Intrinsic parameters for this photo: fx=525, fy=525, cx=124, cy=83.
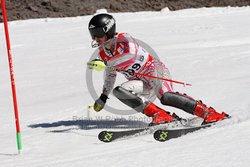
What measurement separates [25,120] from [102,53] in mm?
2181

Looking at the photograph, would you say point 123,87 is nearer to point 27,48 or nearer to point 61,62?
point 61,62

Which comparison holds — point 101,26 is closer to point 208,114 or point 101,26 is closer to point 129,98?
point 129,98

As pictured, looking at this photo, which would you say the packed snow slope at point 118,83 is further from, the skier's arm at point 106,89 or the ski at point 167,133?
the skier's arm at point 106,89

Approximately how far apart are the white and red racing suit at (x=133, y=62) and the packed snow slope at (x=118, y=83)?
0.78 metres

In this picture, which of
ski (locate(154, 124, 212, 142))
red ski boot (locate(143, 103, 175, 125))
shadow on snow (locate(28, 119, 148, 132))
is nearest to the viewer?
ski (locate(154, 124, 212, 142))

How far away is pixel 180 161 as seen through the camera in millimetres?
4188

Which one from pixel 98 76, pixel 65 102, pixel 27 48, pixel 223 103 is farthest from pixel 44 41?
pixel 223 103

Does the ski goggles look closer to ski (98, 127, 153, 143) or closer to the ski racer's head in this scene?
the ski racer's head

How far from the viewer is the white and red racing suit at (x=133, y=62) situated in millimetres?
6508

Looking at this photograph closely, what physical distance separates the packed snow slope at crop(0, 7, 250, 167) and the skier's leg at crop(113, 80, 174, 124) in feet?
1.87

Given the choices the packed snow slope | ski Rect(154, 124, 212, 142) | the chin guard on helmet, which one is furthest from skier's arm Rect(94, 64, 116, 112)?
ski Rect(154, 124, 212, 142)

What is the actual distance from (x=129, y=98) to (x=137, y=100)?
0.11 meters

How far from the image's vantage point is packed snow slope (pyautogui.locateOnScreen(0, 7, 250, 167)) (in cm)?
467

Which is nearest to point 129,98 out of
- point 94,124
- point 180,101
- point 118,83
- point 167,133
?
point 180,101
